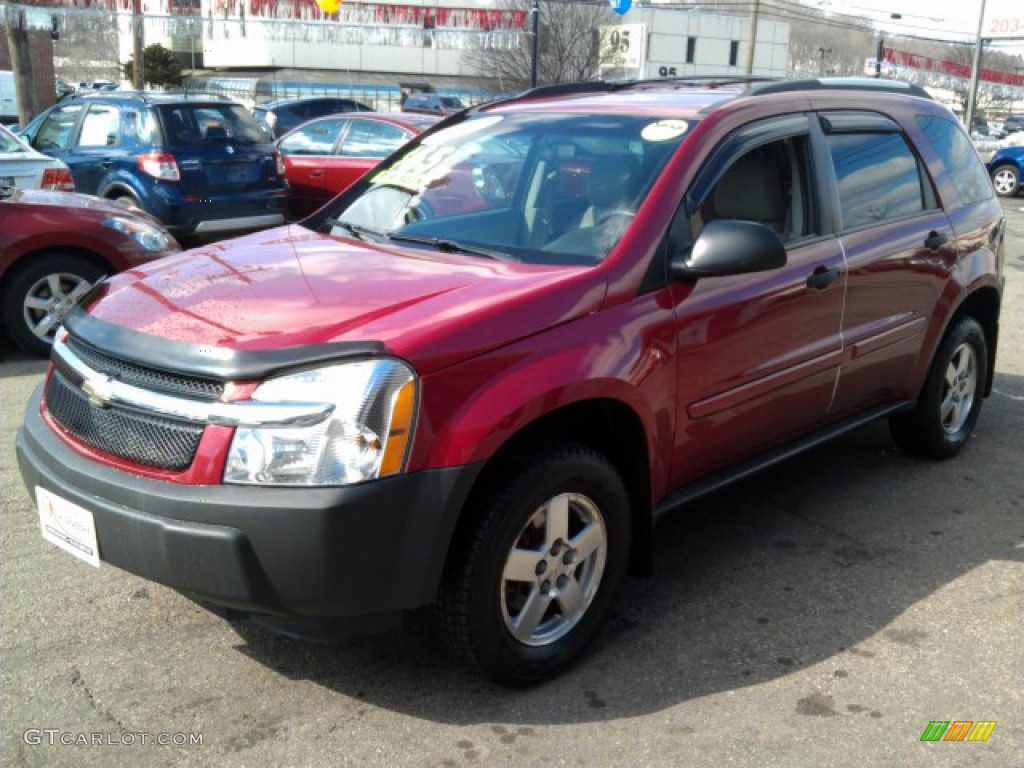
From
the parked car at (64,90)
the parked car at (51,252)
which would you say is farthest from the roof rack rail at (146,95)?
the parked car at (64,90)

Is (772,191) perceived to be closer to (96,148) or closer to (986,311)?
(986,311)

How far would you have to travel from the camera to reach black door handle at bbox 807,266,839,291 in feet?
13.1

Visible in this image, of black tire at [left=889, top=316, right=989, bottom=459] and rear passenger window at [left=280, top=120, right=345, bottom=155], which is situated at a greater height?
rear passenger window at [left=280, top=120, right=345, bottom=155]

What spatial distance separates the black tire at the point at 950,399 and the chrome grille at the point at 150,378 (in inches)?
141

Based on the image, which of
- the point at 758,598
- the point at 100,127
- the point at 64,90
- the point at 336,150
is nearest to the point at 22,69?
the point at 336,150

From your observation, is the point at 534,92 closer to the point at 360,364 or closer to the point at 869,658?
the point at 360,364

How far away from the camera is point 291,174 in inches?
496

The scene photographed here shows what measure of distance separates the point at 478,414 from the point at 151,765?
1.27 m

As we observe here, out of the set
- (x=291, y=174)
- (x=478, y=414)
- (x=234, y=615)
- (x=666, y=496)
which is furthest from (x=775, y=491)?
(x=291, y=174)

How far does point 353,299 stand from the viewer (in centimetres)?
309

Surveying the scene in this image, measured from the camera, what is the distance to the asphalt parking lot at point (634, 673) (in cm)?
290

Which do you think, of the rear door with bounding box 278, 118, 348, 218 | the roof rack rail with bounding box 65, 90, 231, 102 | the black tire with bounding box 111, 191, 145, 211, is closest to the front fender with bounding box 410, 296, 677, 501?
the black tire with bounding box 111, 191, 145, 211

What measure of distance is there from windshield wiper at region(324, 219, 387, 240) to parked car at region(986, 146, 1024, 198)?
19797mm

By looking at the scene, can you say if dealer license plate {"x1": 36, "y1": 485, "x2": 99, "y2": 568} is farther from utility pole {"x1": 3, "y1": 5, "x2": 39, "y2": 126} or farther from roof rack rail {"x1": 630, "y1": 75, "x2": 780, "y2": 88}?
utility pole {"x1": 3, "y1": 5, "x2": 39, "y2": 126}
